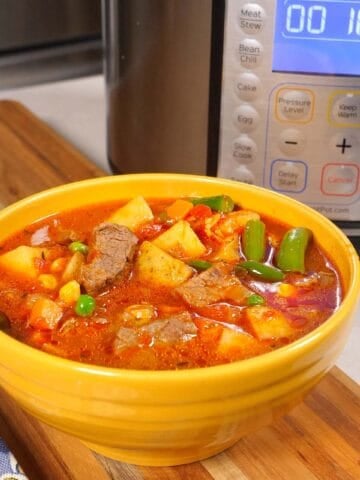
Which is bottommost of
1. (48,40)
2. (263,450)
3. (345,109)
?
(263,450)

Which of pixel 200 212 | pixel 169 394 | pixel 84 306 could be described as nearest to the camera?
pixel 169 394

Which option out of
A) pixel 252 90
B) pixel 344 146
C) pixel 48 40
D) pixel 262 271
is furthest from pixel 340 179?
pixel 48 40

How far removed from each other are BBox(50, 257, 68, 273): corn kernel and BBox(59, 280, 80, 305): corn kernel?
0.04 m

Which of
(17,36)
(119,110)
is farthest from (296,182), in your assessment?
(17,36)

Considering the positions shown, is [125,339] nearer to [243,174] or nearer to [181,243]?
[181,243]

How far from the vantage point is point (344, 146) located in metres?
0.88

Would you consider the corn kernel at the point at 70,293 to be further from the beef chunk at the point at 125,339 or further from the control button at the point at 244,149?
the control button at the point at 244,149

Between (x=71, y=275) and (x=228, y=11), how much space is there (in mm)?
350

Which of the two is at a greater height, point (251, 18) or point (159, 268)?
point (251, 18)

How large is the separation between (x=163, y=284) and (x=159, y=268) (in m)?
0.02

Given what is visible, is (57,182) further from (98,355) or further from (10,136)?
(98,355)

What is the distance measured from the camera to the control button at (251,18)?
82 centimetres

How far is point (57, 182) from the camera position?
1.15 meters

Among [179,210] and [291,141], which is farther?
[291,141]
